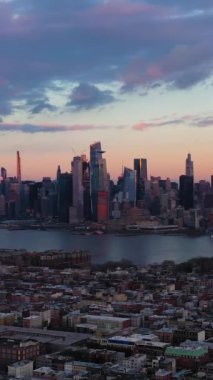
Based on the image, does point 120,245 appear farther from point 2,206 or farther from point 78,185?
point 2,206

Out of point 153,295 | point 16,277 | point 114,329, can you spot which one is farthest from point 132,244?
point 114,329

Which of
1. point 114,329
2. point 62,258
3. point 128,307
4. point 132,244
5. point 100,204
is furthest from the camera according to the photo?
point 100,204

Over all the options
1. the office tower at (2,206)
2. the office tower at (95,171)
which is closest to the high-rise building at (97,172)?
the office tower at (95,171)

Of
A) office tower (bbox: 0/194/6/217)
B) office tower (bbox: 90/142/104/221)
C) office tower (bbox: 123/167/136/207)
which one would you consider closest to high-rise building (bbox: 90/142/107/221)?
office tower (bbox: 90/142/104/221)

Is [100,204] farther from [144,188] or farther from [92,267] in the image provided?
[92,267]

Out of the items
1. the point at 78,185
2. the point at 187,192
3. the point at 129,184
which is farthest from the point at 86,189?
the point at 187,192

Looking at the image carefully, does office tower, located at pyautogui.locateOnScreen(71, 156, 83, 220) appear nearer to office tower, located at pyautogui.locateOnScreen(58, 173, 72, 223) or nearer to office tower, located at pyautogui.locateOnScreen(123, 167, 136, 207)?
office tower, located at pyautogui.locateOnScreen(58, 173, 72, 223)
